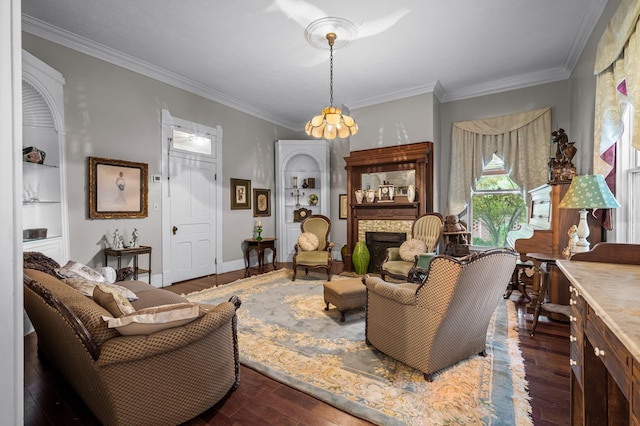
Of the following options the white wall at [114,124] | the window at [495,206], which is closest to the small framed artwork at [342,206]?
the white wall at [114,124]

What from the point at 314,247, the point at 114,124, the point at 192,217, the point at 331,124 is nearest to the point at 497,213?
the point at 314,247

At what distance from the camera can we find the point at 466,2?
125 inches

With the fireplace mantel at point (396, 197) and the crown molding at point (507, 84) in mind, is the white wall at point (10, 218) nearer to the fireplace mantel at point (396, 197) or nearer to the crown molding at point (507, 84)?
the fireplace mantel at point (396, 197)

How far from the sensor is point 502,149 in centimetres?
511

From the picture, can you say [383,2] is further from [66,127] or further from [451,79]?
[66,127]

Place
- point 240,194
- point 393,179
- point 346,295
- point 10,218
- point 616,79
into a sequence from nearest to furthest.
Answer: point 10,218, point 616,79, point 346,295, point 393,179, point 240,194

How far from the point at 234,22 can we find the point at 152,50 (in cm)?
143

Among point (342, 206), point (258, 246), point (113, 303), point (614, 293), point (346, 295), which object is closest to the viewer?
point (614, 293)

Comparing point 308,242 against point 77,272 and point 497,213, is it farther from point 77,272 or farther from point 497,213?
point 77,272

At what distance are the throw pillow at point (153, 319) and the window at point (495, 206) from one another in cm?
514

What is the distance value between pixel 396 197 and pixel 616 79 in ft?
11.1

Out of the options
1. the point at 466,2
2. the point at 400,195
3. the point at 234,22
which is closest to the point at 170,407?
the point at 234,22

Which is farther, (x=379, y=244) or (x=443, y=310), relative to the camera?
(x=379, y=244)

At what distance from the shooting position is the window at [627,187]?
8.43 ft
